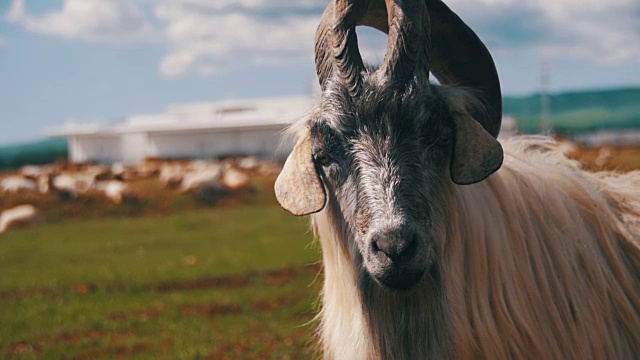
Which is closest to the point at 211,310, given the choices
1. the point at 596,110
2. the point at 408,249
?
the point at 408,249

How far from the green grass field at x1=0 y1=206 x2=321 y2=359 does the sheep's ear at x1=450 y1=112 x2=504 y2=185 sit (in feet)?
6.84

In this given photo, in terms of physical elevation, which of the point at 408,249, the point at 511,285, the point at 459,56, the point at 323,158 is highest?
the point at 459,56

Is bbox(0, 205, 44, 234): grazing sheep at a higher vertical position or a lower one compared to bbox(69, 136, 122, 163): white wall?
higher

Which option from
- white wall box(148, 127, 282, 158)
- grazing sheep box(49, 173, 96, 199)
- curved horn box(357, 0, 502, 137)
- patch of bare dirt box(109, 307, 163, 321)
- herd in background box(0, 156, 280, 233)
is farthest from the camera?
white wall box(148, 127, 282, 158)

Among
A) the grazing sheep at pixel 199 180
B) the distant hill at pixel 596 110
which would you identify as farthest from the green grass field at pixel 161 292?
the distant hill at pixel 596 110

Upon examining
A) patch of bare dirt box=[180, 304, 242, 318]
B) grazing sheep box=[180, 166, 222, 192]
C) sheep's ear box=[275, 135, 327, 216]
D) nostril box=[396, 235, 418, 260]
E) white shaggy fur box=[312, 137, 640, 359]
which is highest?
sheep's ear box=[275, 135, 327, 216]

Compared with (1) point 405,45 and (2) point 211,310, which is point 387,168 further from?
(2) point 211,310

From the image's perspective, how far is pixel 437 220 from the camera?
4059 mm

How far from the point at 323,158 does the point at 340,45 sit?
1.79ft

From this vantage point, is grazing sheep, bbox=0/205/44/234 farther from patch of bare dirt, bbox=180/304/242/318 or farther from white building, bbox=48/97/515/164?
white building, bbox=48/97/515/164

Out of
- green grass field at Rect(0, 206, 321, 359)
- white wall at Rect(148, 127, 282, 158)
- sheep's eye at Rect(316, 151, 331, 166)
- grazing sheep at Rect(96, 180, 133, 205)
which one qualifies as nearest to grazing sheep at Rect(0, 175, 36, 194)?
grazing sheep at Rect(96, 180, 133, 205)

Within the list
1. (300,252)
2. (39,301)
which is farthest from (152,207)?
(39,301)

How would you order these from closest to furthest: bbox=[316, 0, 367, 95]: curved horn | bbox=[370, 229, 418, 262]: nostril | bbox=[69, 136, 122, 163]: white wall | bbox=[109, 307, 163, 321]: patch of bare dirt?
bbox=[370, 229, 418, 262]: nostril, bbox=[316, 0, 367, 95]: curved horn, bbox=[109, 307, 163, 321]: patch of bare dirt, bbox=[69, 136, 122, 163]: white wall

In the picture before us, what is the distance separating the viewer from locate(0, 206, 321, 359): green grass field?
10852 millimetres
